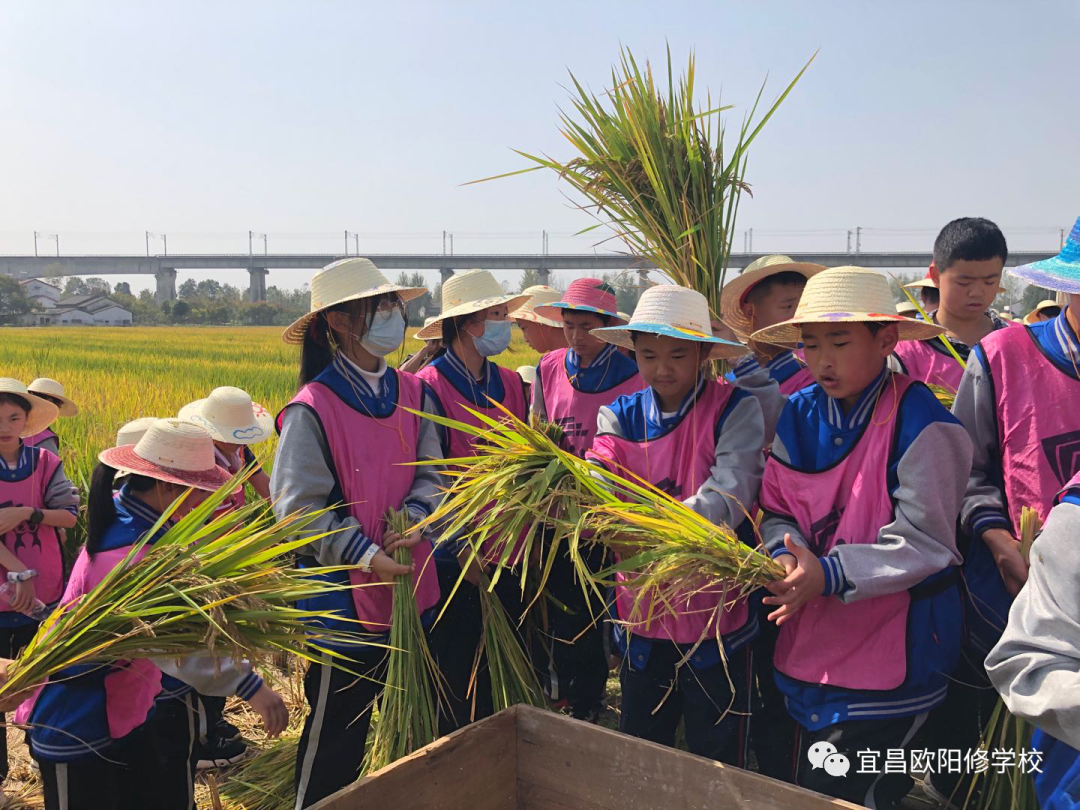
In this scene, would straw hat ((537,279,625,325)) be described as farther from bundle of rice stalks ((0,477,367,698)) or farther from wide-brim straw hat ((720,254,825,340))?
bundle of rice stalks ((0,477,367,698))

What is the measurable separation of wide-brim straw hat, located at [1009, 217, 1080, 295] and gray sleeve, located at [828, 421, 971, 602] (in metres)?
0.38

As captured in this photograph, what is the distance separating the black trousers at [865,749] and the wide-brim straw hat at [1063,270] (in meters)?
1.05

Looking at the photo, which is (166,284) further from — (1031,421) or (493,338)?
(1031,421)

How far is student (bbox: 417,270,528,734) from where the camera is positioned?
2.84 meters

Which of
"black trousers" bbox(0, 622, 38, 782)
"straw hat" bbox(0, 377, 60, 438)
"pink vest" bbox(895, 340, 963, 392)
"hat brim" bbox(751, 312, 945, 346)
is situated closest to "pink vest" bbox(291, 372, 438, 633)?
"hat brim" bbox(751, 312, 945, 346)

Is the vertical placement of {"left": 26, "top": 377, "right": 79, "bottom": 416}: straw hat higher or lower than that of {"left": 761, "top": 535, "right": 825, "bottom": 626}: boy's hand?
higher

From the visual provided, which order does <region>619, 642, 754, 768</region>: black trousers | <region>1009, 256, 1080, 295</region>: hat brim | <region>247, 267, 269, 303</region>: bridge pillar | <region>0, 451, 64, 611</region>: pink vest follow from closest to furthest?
<region>1009, 256, 1080, 295</region>: hat brim < <region>619, 642, 754, 768</region>: black trousers < <region>0, 451, 64, 611</region>: pink vest < <region>247, 267, 269, 303</region>: bridge pillar

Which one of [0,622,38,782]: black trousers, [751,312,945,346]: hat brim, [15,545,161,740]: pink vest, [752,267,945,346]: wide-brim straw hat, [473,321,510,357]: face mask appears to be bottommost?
[0,622,38,782]: black trousers

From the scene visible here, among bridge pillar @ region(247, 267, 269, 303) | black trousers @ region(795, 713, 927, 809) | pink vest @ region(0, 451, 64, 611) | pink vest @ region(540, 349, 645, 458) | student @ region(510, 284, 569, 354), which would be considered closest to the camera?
black trousers @ region(795, 713, 927, 809)

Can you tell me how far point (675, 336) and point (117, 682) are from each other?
170cm

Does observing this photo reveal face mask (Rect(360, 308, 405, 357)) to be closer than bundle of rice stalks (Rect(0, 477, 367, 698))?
No

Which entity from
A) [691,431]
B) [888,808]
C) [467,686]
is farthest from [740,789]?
[467,686]

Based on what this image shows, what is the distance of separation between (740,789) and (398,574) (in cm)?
119

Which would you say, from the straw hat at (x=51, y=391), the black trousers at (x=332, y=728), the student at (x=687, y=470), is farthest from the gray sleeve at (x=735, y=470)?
the straw hat at (x=51, y=391)
